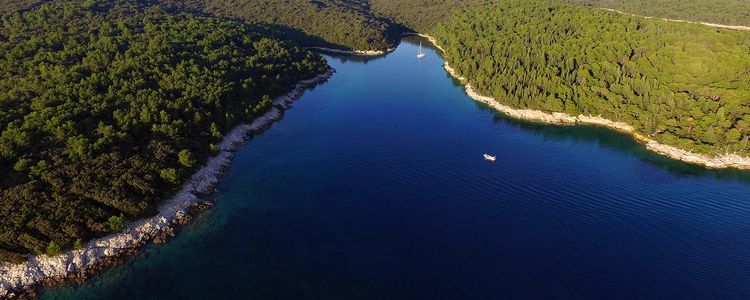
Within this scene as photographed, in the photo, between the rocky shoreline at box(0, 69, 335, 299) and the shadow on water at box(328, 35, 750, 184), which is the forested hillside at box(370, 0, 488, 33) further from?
the rocky shoreline at box(0, 69, 335, 299)

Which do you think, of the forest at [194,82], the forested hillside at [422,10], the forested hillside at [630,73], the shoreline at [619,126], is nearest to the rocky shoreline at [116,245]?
the forest at [194,82]

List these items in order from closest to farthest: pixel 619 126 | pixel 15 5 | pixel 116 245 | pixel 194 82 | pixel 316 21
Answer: pixel 116 245 < pixel 194 82 < pixel 619 126 < pixel 15 5 < pixel 316 21

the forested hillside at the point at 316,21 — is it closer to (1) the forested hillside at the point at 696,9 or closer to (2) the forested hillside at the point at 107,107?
(2) the forested hillside at the point at 107,107

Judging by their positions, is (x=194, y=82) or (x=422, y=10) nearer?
(x=194, y=82)

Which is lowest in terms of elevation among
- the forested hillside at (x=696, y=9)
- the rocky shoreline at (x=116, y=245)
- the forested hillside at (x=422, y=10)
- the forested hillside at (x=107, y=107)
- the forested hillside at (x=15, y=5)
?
the rocky shoreline at (x=116, y=245)

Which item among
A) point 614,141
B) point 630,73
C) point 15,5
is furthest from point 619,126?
point 15,5

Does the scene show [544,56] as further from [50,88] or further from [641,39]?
[50,88]

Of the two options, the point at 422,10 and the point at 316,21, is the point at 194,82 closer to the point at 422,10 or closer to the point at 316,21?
the point at 316,21

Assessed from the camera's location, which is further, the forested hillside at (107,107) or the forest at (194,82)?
the forest at (194,82)
